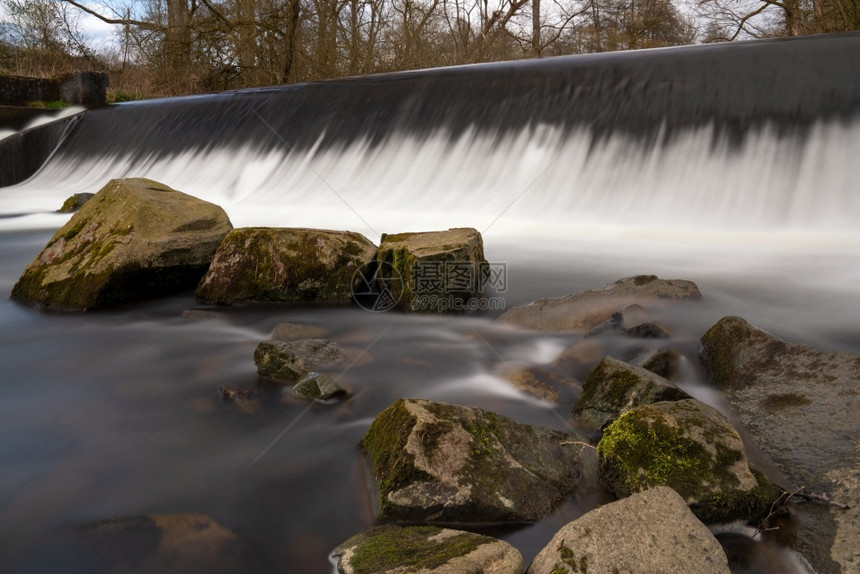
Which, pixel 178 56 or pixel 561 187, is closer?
pixel 561 187

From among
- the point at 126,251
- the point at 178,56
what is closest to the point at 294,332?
the point at 126,251

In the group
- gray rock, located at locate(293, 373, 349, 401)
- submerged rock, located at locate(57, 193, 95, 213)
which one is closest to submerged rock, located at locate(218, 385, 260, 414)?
gray rock, located at locate(293, 373, 349, 401)

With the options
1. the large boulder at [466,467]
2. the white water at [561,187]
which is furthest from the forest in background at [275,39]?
the large boulder at [466,467]

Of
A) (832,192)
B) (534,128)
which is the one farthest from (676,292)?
(534,128)

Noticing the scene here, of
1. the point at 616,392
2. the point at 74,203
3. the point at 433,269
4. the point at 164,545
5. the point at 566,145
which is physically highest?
the point at 566,145

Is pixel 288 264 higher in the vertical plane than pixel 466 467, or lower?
higher

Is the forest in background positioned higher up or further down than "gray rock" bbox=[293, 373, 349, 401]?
higher up

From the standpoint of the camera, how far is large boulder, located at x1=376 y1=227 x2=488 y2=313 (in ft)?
10.1

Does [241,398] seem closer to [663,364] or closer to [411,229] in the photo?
[663,364]

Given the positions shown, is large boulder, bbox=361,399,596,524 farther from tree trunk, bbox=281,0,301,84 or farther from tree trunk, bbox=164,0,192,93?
tree trunk, bbox=164,0,192,93

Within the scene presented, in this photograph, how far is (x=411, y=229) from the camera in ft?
17.8

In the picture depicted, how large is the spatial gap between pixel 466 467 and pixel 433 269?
1.57 m
